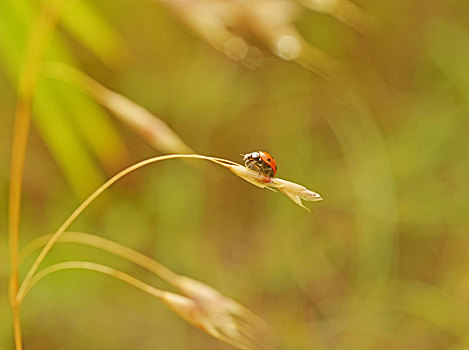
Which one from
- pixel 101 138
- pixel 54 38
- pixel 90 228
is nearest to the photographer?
pixel 54 38

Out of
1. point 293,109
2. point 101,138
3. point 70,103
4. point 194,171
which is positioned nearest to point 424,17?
point 293,109

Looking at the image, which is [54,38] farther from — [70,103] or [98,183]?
[98,183]

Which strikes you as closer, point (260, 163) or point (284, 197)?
point (260, 163)

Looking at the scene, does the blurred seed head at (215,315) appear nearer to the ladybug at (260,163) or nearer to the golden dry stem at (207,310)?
the golden dry stem at (207,310)

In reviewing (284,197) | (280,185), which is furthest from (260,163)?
(284,197)

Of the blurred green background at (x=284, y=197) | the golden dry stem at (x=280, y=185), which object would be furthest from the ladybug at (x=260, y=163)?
the blurred green background at (x=284, y=197)

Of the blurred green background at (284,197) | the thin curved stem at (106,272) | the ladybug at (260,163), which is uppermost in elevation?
the blurred green background at (284,197)

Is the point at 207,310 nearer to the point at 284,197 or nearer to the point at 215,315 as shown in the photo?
the point at 215,315

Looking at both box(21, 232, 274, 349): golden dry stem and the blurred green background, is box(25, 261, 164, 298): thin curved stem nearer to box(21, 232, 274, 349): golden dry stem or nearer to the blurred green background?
box(21, 232, 274, 349): golden dry stem

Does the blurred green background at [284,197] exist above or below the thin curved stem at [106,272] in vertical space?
above
